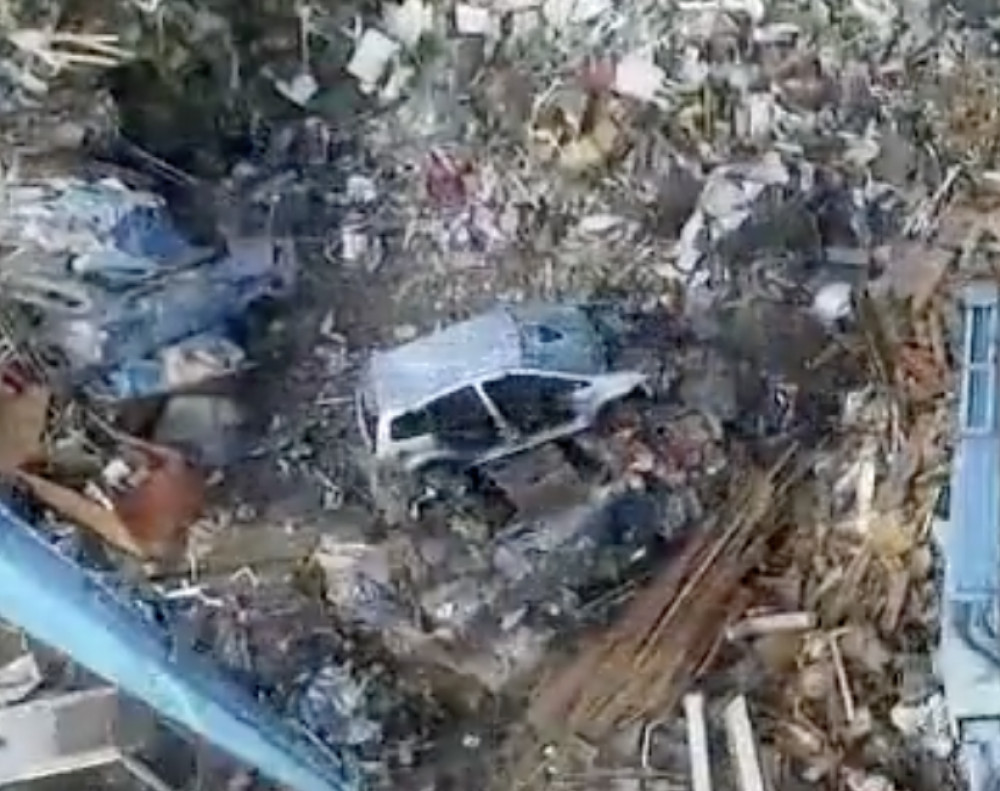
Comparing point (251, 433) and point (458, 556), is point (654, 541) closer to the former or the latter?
point (458, 556)

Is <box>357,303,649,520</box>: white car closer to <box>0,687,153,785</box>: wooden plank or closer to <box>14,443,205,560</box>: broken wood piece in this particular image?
<box>14,443,205,560</box>: broken wood piece

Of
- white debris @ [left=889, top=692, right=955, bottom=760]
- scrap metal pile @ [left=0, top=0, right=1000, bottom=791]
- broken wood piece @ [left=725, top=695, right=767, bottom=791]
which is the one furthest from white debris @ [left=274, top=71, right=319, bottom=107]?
white debris @ [left=889, top=692, right=955, bottom=760]

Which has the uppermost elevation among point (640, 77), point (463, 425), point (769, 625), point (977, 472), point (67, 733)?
point (640, 77)

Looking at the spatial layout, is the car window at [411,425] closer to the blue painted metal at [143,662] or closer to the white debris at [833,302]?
the blue painted metal at [143,662]

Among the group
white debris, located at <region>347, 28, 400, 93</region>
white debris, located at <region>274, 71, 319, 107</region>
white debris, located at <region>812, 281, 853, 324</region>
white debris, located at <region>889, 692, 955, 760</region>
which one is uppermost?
white debris, located at <region>347, 28, 400, 93</region>

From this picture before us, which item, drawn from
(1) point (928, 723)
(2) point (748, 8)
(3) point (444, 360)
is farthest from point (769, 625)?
(2) point (748, 8)

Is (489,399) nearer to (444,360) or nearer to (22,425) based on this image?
(444,360)

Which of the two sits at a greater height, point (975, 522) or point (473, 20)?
point (473, 20)
